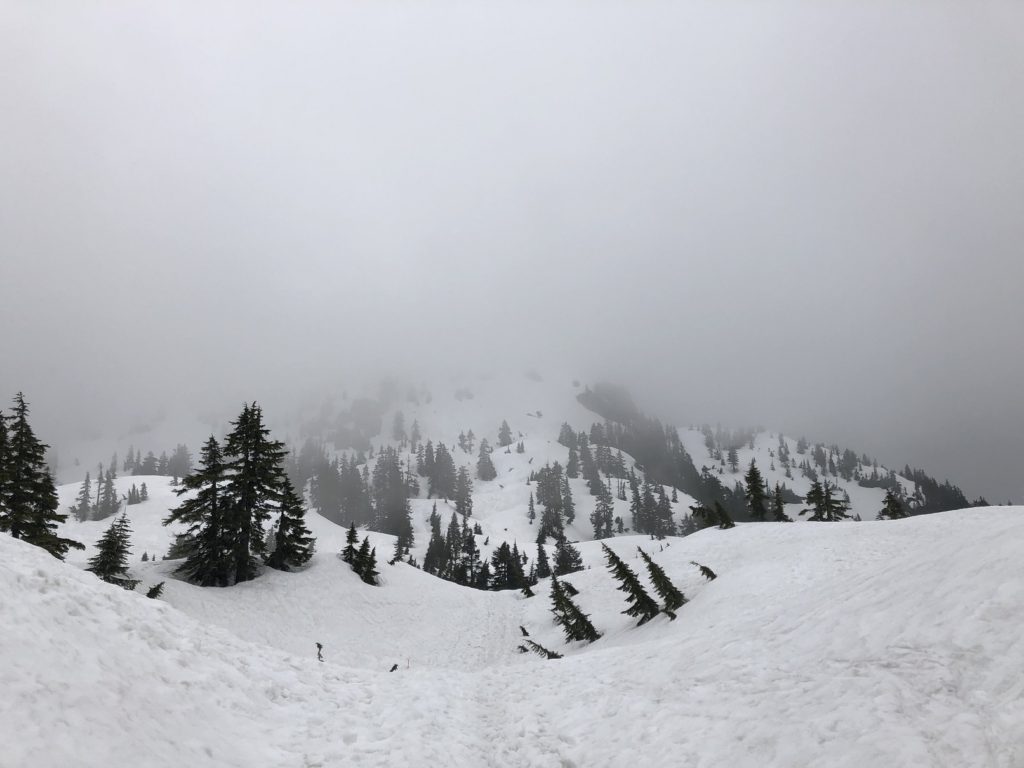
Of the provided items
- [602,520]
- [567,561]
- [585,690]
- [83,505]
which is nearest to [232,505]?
[585,690]

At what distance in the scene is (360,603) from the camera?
33656mm

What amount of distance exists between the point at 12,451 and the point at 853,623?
37.6m

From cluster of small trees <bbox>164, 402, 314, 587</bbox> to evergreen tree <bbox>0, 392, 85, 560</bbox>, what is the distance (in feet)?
18.5

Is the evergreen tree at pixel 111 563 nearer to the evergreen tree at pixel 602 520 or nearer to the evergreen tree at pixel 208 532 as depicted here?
the evergreen tree at pixel 208 532

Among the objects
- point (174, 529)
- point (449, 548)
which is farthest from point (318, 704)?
point (174, 529)

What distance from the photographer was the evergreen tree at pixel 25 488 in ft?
78.9

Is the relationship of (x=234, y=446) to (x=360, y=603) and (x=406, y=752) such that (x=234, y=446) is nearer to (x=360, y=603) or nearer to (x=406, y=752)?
(x=360, y=603)

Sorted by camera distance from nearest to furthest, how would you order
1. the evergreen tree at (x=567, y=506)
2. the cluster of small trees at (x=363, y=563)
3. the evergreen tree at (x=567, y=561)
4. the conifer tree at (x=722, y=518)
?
the cluster of small trees at (x=363, y=563) → the conifer tree at (x=722, y=518) → the evergreen tree at (x=567, y=561) → the evergreen tree at (x=567, y=506)

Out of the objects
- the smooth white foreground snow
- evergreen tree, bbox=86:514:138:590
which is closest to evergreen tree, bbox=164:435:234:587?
evergreen tree, bbox=86:514:138:590

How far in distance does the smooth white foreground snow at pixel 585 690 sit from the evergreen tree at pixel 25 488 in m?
20.1

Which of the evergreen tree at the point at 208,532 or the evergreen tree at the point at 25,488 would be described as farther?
the evergreen tree at the point at 208,532

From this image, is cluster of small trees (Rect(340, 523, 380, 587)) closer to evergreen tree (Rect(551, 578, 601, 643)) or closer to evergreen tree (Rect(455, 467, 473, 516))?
evergreen tree (Rect(551, 578, 601, 643))

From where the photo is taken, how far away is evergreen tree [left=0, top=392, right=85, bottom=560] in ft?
78.9

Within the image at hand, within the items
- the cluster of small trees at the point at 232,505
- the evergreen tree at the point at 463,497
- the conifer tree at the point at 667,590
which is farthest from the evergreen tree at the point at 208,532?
the evergreen tree at the point at 463,497
